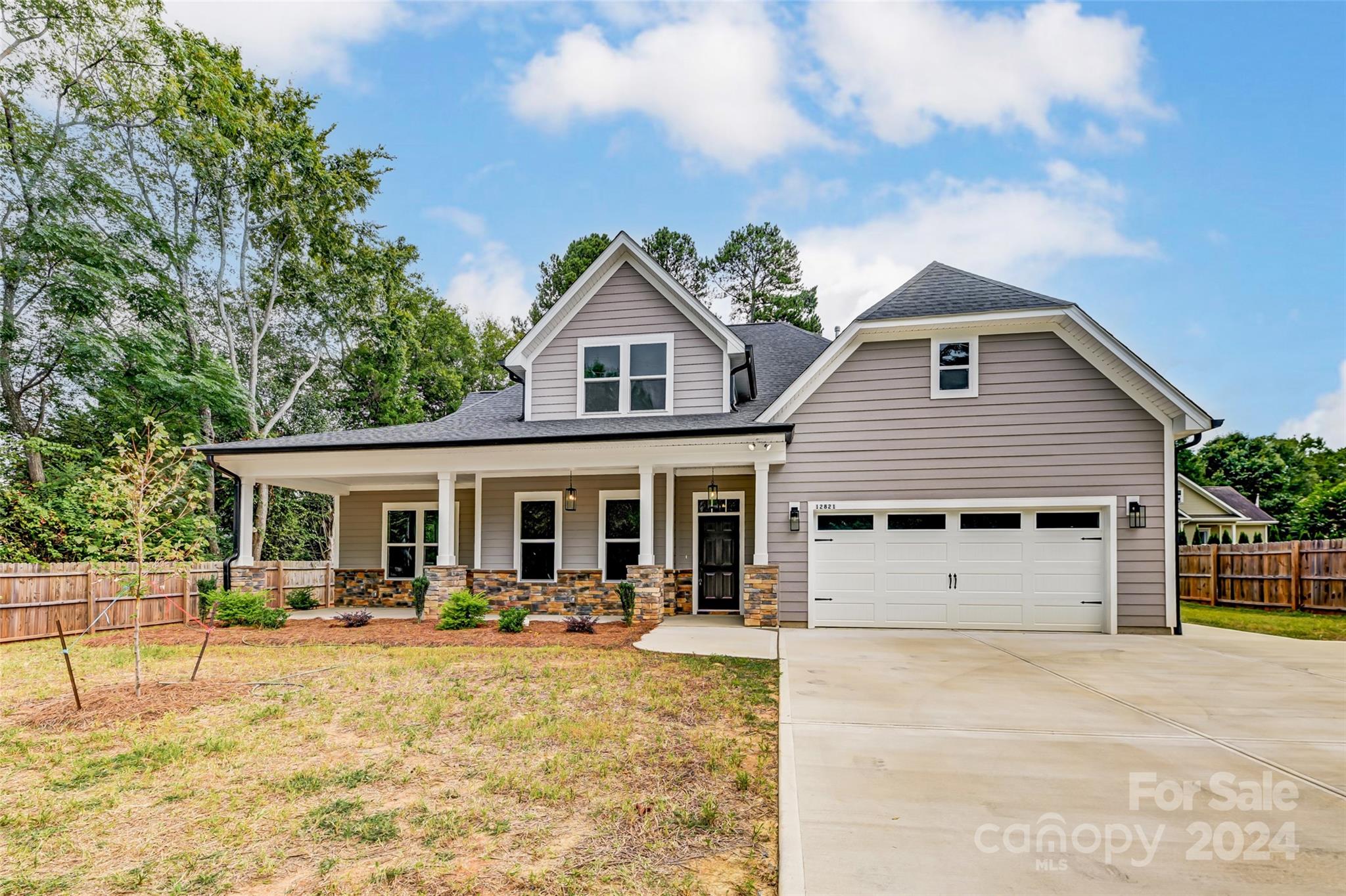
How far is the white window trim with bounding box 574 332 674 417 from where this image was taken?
13039mm

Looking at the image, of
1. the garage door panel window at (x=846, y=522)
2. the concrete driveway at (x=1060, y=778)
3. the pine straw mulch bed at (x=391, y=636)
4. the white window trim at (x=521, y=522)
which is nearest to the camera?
the concrete driveway at (x=1060, y=778)

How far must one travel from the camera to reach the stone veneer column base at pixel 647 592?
37.8 ft

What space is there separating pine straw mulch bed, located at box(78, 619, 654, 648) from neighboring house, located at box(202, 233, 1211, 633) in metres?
1.07

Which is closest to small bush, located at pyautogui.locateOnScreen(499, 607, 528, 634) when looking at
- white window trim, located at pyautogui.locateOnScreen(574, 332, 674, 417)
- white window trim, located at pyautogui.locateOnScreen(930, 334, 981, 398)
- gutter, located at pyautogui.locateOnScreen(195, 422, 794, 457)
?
gutter, located at pyautogui.locateOnScreen(195, 422, 794, 457)

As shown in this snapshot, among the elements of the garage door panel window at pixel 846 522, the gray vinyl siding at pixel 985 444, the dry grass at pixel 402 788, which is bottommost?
the dry grass at pixel 402 788

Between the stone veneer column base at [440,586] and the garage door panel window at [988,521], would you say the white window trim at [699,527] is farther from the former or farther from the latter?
the stone veneer column base at [440,586]

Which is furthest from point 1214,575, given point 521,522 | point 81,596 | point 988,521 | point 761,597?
point 81,596

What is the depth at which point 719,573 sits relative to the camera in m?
13.3

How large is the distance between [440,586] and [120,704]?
6033 mm

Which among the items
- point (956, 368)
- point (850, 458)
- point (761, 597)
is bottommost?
point (761, 597)

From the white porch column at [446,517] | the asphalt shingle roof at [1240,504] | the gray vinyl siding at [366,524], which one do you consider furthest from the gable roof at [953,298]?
the asphalt shingle roof at [1240,504]

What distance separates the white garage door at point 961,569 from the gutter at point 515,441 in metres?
2.05

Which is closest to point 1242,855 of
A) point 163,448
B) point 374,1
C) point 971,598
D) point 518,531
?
point 971,598

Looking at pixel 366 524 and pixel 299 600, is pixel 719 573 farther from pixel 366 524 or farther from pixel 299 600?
pixel 299 600
